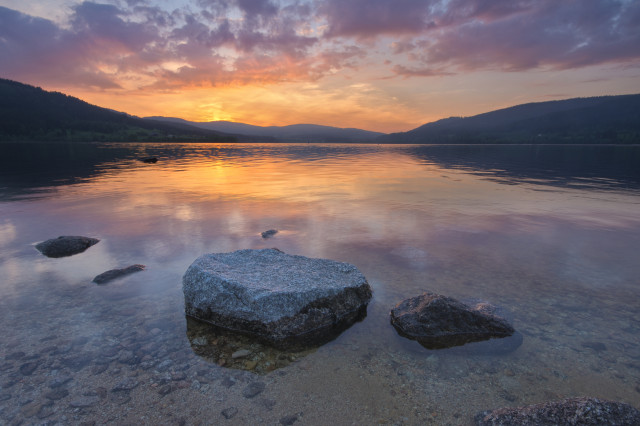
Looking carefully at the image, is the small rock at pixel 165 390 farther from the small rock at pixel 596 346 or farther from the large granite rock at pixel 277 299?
the small rock at pixel 596 346

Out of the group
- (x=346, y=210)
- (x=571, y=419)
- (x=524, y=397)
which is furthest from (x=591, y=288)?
(x=346, y=210)

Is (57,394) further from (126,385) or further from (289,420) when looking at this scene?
(289,420)

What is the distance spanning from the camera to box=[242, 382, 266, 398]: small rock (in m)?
5.24

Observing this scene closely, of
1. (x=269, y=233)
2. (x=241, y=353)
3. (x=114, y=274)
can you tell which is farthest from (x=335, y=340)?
(x=269, y=233)

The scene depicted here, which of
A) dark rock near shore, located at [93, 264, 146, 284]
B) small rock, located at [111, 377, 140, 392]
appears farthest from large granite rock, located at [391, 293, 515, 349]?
dark rock near shore, located at [93, 264, 146, 284]

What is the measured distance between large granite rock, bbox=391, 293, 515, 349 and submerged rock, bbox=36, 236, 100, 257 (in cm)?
1150

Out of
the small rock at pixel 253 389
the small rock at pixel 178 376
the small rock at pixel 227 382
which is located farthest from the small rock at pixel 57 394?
the small rock at pixel 253 389

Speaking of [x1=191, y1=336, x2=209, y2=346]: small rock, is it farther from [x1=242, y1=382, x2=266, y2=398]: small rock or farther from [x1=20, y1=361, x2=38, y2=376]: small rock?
[x1=20, y1=361, x2=38, y2=376]: small rock

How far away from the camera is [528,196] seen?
23453 mm

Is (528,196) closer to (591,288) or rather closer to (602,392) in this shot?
(591,288)

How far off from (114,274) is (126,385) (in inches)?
200

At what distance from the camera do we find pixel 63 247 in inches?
445

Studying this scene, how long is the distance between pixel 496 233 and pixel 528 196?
12.3 m

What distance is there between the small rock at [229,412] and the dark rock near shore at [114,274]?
632 cm
